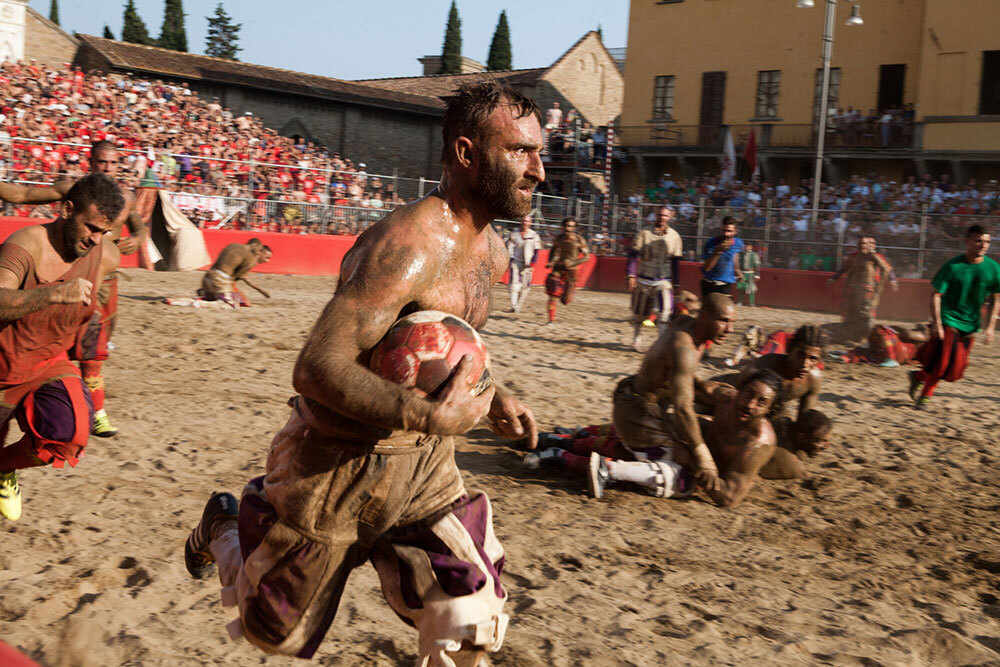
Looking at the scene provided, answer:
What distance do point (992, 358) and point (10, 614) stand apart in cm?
1381

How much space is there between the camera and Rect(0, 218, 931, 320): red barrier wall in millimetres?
18930

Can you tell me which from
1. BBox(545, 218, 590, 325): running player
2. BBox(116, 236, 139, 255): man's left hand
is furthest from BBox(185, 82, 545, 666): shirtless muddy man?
BBox(545, 218, 590, 325): running player

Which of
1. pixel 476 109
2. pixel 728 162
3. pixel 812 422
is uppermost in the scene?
pixel 728 162

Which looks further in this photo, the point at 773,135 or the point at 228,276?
the point at 773,135

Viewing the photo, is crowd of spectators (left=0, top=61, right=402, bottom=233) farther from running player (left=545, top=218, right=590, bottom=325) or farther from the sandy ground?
the sandy ground

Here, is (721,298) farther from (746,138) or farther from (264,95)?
(264,95)

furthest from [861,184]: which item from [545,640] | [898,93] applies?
[545,640]

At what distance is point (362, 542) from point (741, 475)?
3.82 metres

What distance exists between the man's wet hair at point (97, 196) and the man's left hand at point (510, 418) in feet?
8.39

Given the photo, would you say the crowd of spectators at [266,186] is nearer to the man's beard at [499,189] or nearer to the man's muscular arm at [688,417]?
the man's muscular arm at [688,417]

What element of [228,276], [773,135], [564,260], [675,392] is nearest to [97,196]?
[675,392]

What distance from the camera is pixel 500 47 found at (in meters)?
59.3

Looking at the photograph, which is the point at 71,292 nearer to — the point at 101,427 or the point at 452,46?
the point at 101,427

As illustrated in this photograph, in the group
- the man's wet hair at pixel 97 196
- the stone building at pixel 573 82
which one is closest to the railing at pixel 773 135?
the stone building at pixel 573 82
